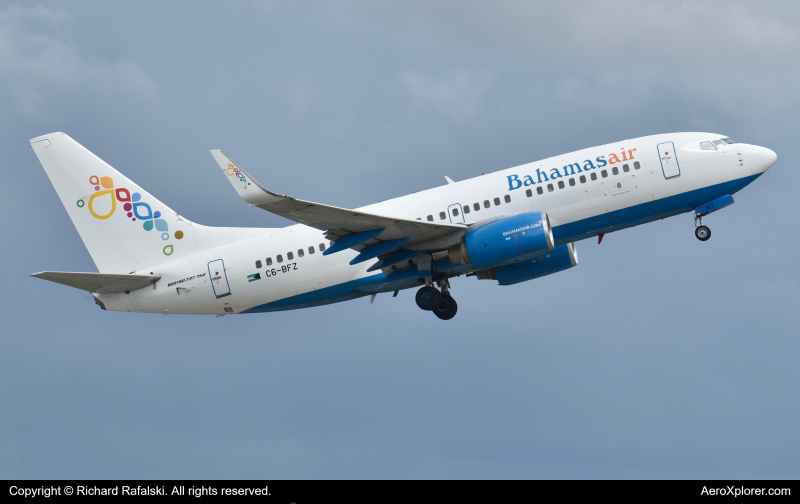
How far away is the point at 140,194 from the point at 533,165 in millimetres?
19191

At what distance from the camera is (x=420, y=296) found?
35.8 m

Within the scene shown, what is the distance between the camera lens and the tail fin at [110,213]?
38.0 m

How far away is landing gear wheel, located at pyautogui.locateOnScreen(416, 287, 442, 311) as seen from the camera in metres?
35.6

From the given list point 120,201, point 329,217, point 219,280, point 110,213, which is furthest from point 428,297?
point 110,213

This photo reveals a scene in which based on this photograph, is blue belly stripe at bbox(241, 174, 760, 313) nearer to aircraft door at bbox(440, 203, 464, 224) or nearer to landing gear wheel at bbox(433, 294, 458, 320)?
landing gear wheel at bbox(433, 294, 458, 320)

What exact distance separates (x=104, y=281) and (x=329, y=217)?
11.8 metres

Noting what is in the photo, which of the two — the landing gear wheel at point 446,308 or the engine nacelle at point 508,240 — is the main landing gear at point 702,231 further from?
the landing gear wheel at point 446,308

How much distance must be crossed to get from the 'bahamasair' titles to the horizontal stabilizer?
1708cm

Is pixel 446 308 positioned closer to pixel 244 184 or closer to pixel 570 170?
pixel 570 170

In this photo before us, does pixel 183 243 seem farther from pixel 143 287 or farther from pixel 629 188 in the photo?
pixel 629 188

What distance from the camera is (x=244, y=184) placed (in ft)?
91.8

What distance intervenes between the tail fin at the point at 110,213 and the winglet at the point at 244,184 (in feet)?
34.2

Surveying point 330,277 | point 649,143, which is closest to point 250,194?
point 330,277

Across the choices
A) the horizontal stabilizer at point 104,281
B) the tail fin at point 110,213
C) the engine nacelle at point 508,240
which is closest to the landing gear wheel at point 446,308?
the engine nacelle at point 508,240
